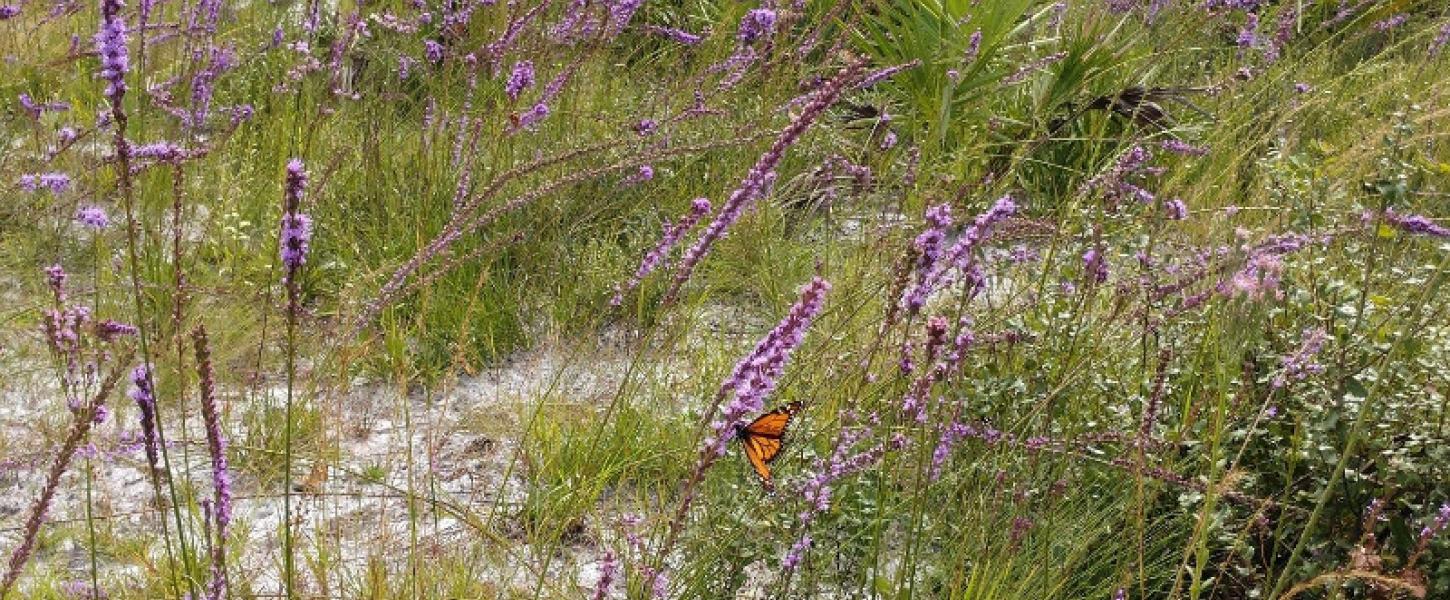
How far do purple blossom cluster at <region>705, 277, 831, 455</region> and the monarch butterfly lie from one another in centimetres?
69

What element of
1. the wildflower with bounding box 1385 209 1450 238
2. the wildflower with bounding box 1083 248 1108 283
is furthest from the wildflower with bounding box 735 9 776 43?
the wildflower with bounding box 1385 209 1450 238

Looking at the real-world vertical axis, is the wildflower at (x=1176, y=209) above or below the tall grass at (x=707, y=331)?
above

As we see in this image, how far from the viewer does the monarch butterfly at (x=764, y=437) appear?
2.17 meters

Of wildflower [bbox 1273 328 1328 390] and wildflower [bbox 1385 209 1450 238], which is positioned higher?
wildflower [bbox 1385 209 1450 238]

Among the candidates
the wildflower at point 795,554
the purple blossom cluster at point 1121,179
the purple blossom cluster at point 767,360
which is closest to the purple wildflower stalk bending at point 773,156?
the purple blossom cluster at point 767,360

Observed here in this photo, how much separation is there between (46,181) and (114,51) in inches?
102

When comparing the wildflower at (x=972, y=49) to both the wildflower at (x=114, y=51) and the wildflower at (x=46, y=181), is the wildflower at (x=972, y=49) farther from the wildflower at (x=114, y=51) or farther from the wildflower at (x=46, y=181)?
the wildflower at (x=114, y=51)

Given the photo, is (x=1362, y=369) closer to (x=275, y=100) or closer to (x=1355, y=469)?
(x=1355, y=469)

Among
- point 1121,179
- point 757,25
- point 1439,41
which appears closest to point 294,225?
point 1121,179

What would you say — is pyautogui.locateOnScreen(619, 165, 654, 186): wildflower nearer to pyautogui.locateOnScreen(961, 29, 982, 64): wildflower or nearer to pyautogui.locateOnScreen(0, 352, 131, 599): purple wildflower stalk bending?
pyautogui.locateOnScreen(961, 29, 982, 64): wildflower

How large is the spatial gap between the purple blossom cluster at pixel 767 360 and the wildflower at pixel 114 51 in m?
0.69

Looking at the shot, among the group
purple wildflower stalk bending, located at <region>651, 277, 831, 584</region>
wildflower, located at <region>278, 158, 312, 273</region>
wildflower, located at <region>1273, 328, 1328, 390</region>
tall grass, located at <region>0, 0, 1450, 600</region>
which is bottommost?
tall grass, located at <region>0, 0, 1450, 600</region>

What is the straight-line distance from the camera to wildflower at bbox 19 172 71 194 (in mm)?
3567

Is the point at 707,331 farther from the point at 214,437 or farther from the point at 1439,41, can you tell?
the point at 1439,41
